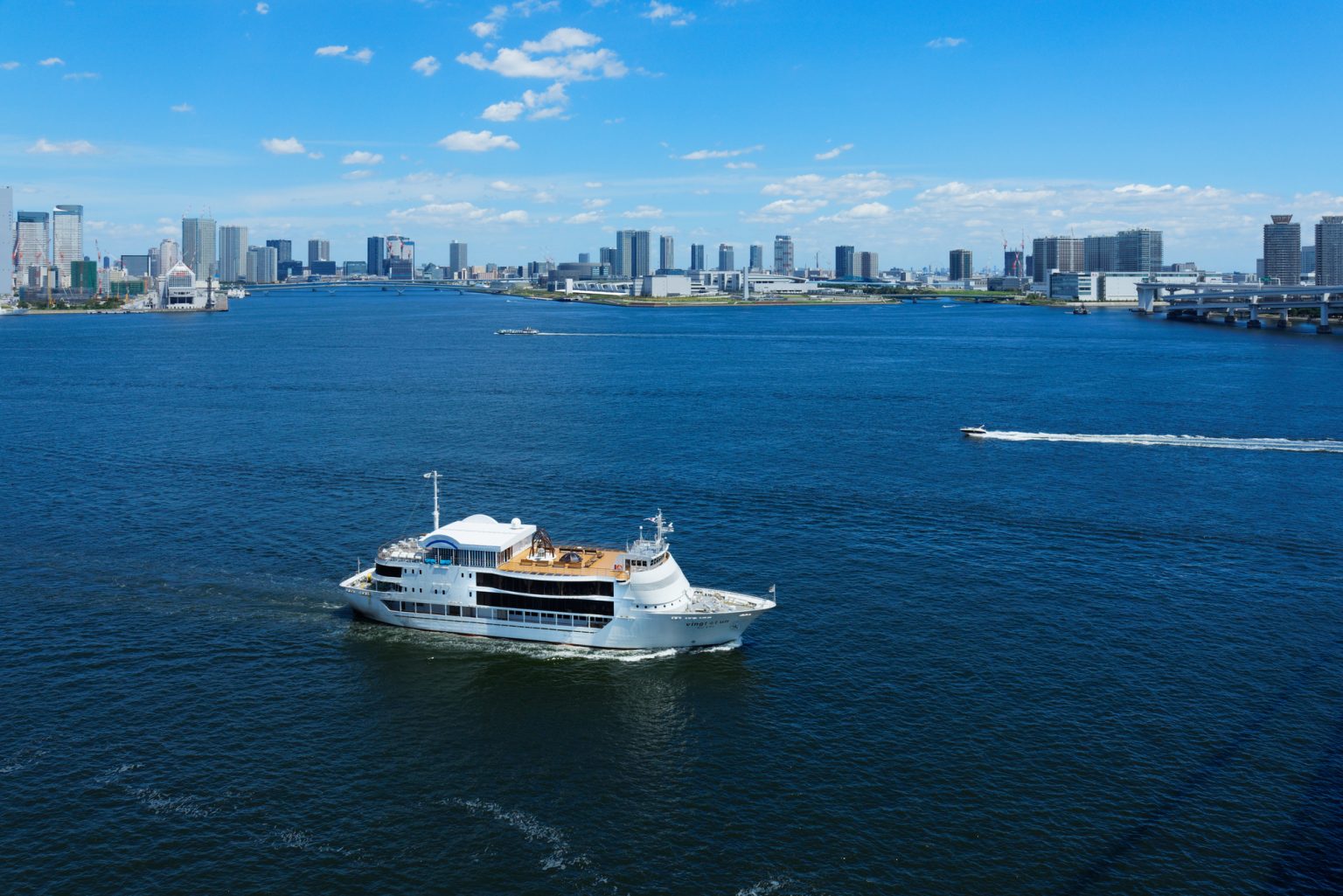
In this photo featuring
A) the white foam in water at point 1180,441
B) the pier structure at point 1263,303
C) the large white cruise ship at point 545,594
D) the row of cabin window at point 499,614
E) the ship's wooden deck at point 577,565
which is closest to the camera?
the large white cruise ship at point 545,594

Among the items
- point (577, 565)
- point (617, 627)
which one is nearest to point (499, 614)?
point (577, 565)

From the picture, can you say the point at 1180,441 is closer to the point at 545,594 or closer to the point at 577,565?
the point at 577,565

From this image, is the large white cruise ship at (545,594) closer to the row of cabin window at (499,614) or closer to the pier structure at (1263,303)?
the row of cabin window at (499,614)

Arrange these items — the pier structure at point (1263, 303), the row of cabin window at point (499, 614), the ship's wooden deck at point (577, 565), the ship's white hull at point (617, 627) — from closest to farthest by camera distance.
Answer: the ship's white hull at point (617, 627) → the row of cabin window at point (499, 614) → the ship's wooden deck at point (577, 565) → the pier structure at point (1263, 303)

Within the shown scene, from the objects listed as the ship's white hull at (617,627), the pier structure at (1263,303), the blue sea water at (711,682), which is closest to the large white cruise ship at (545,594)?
the ship's white hull at (617,627)

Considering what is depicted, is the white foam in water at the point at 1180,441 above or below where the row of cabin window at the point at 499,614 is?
above

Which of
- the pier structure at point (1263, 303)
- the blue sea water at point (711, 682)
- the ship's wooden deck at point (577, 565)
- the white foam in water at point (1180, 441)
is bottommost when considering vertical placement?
the blue sea water at point (711, 682)
